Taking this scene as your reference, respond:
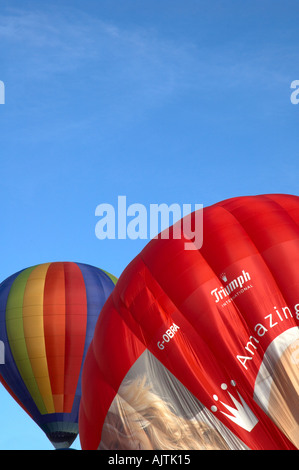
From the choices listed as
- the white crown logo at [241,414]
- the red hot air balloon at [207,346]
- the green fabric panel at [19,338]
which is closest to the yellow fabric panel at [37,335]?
the green fabric panel at [19,338]

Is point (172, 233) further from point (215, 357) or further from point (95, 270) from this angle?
point (95, 270)

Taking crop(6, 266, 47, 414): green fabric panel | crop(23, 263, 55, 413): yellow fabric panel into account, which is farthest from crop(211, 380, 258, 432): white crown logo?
crop(6, 266, 47, 414): green fabric panel

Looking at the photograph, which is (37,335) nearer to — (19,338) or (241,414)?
(19,338)

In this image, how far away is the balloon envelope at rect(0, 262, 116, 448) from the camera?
2441 centimetres

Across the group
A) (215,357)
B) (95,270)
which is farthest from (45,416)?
(215,357)

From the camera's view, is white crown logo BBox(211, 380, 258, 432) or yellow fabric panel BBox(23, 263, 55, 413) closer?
white crown logo BBox(211, 380, 258, 432)

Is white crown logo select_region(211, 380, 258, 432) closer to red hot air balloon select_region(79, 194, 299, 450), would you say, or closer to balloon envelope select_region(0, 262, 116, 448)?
red hot air balloon select_region(79, 194, 299, 450)

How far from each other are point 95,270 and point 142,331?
45.4ft

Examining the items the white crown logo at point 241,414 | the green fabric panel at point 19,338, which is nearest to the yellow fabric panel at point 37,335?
the green fabric panel at point 19,338

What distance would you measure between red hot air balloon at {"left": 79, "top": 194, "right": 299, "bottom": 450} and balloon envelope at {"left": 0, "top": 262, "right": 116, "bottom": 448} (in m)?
10.8

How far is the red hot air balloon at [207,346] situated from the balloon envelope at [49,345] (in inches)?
425

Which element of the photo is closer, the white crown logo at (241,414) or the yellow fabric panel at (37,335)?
the white crown logo at (241,414)

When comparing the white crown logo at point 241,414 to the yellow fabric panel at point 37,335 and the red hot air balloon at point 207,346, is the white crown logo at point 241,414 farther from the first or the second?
the yellow fabric panel at point 37,335

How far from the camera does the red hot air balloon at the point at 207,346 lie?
1235 centimetres
